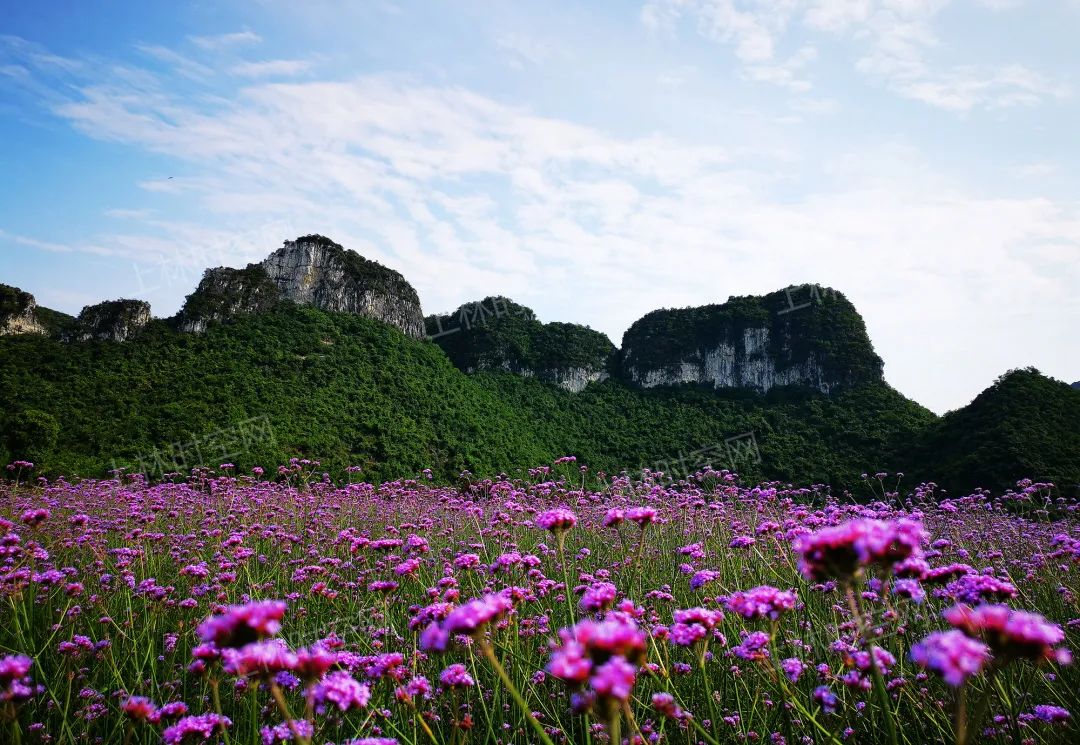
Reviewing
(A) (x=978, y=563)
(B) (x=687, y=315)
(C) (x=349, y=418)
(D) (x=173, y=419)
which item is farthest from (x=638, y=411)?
(A) (x=978, y=563)

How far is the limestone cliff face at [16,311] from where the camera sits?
1385 inches

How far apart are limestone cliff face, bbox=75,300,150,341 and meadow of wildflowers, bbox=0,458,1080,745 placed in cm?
3744

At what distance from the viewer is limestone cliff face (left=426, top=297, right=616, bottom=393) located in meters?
65.8

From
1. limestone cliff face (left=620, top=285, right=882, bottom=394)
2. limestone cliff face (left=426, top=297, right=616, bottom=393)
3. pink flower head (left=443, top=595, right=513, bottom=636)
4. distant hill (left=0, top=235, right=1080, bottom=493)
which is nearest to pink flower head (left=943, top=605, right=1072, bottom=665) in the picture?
pink flower head (left=443, top=595, right=513, bottom=636)

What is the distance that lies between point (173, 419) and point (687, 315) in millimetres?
57303

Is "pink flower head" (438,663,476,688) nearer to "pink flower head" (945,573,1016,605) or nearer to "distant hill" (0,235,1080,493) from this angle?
"pink flower head" (945,573,1016,605)

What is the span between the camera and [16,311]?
35.6m

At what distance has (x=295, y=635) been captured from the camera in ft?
13.4

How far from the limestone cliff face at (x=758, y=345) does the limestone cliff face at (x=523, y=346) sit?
191 inches

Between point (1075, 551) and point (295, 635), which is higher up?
point (1075, 551)

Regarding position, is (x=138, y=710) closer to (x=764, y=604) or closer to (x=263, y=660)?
(x=263, y=660)

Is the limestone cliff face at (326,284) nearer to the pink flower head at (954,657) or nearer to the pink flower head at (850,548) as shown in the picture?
the pink flower head at (850,548)

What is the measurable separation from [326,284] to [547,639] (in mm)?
57848

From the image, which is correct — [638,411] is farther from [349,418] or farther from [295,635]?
[295,635]
